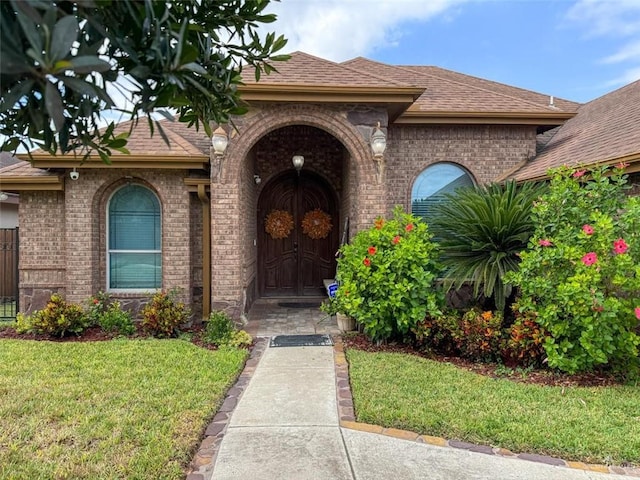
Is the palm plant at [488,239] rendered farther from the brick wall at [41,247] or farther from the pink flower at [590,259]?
the brick wall at [41,247]

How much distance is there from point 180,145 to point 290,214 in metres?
3.34

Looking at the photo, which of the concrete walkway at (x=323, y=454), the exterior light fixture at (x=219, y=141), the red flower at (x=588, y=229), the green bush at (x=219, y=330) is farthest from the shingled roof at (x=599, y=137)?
the green bush at (x=219, y=330)

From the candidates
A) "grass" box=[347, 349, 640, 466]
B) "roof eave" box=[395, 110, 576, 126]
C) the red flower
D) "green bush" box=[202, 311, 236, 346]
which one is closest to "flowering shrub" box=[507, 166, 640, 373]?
the red flower

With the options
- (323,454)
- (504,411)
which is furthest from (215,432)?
(504,411)

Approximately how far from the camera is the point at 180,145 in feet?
23.7

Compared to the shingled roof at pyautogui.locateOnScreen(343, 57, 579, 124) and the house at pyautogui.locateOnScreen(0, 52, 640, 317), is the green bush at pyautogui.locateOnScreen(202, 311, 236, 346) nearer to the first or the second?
the house at pyautogui.locateOnScreen(0, 52, 640, 317)

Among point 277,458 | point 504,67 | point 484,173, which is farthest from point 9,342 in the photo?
point 504,67

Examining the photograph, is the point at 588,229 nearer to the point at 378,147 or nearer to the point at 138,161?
the point at 378,147

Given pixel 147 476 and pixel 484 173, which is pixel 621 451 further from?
pixel 484 173

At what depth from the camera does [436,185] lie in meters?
8.18

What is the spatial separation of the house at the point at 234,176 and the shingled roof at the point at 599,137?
6.2 inches

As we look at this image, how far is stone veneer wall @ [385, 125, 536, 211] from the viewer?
26.3 feet

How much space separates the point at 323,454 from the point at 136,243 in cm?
581

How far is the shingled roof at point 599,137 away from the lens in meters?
5.84
